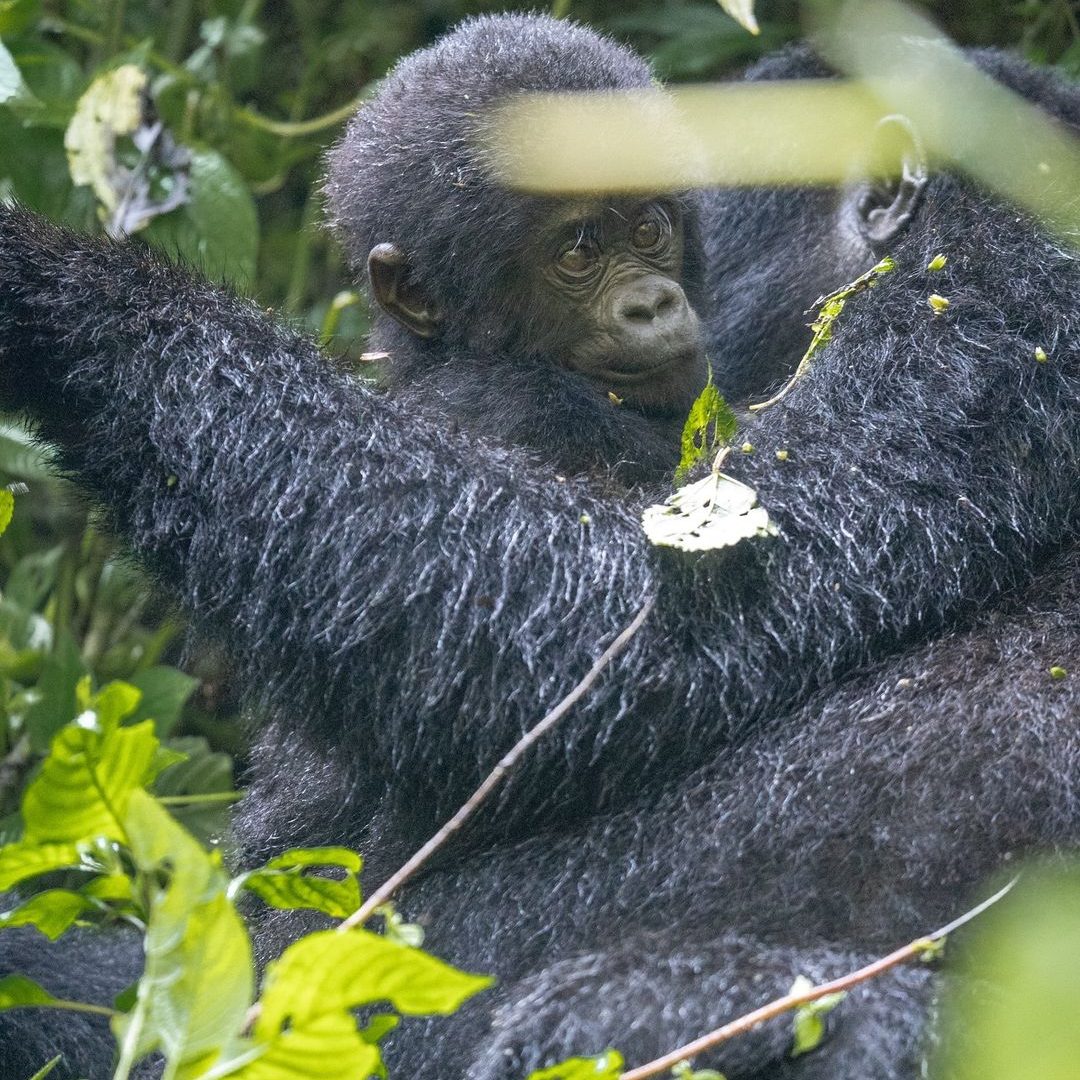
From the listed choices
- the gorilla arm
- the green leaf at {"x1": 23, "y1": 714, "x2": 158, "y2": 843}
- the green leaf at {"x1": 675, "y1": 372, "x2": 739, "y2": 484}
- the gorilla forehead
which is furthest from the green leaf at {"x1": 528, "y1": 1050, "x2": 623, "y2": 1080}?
the gorilla forehead

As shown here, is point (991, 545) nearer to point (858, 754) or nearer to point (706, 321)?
point (858, 754)

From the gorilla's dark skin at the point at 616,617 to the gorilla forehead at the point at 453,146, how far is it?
1.22ft

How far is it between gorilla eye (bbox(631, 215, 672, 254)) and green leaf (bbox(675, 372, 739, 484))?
0.44 metres

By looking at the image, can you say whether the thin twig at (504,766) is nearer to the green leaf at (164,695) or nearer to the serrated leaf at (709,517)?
the serrated leaf at (709,517)

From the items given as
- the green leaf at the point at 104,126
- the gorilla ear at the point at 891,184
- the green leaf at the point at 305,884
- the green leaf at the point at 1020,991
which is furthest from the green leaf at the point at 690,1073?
the green leaf at the point at 104,126

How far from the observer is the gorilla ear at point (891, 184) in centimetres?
270

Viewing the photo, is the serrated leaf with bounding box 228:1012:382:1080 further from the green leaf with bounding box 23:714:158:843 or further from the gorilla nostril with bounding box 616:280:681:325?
the gorilla nostril with bounding box 616:280:681:325

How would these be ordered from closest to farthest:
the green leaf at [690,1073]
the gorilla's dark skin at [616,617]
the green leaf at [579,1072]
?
the green leaf at [579,1072]
the green leaf at [690,1073]
the gorilla's dark skin at [616,617]

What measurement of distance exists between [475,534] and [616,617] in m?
0.22

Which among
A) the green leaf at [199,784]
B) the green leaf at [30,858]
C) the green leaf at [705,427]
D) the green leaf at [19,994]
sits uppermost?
the green leaf at [705,427]

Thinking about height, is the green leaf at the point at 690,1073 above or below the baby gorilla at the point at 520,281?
below

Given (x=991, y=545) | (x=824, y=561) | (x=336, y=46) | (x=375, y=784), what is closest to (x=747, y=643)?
(x=824, y=561)

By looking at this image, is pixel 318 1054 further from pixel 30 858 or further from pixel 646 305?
pixel 646 305

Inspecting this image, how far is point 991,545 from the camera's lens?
2.17 meters
